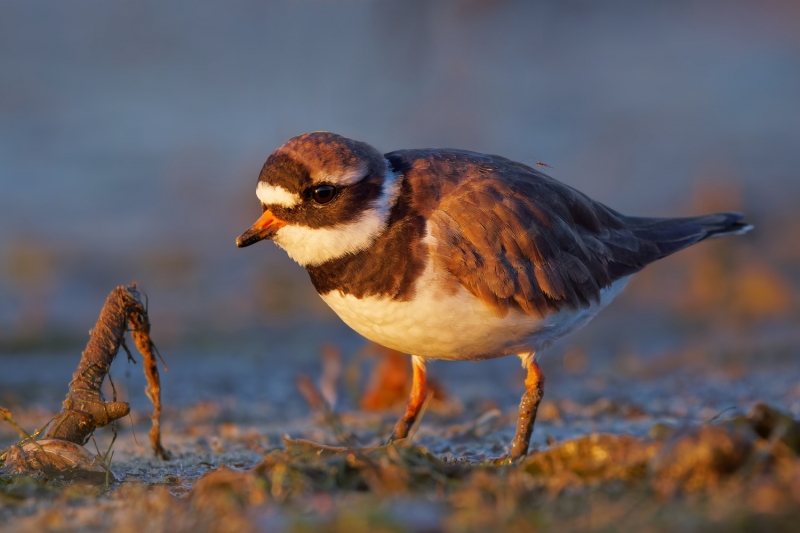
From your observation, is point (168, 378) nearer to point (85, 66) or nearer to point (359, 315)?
point (359, 315)

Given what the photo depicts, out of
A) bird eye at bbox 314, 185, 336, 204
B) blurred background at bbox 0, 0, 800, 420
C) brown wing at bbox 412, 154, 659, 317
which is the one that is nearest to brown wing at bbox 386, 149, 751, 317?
brown wing at bbox 412, 154, 659, 317

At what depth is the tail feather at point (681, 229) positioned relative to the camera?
5852 mm

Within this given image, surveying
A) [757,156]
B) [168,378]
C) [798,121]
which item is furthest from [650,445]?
[798,121]

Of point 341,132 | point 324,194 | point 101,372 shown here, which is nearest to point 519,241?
point 324,194

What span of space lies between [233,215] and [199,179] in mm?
1461

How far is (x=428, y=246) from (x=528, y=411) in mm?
1008

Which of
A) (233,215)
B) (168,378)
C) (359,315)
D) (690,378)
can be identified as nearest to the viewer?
(359,315)

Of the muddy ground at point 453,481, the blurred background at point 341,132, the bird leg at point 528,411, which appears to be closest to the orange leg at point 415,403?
the muddy ground at point 453,481

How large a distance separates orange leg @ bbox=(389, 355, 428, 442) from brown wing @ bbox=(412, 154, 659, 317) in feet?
2.84

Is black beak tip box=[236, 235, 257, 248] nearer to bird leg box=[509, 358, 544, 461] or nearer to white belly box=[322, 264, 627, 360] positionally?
white belly box=[322, 264, 627, 360]

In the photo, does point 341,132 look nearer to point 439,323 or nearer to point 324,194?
point 324,194

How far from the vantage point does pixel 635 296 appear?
1103 centimetres

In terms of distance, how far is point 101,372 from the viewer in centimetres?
439

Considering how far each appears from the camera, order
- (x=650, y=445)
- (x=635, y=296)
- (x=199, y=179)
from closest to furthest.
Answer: (x=650, y=445) → (x=635, y=296) → (x=199, y=179)
